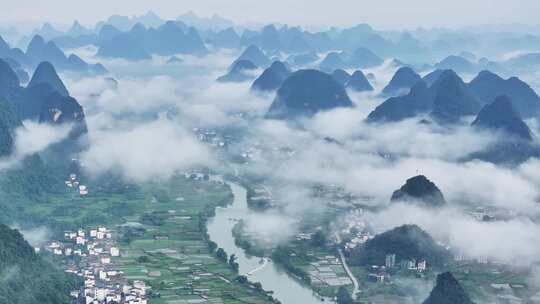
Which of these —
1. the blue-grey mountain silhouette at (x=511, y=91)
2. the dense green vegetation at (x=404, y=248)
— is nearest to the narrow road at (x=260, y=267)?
the dense green vegetation at (x=404, y=248)

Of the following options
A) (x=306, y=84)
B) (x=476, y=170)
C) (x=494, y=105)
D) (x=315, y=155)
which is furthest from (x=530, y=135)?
(x=306, y=84)

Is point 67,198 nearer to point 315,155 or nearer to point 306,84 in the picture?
point 315,155

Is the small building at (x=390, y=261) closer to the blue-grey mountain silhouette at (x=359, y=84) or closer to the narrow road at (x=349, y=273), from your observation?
the narrow road at (x=349, y=273)

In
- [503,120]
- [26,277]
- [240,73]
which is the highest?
[240,73]

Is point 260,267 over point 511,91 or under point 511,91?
under

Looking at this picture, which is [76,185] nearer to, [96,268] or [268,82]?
[96,268]

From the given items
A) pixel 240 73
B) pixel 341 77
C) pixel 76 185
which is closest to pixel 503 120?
pixel 76 185
